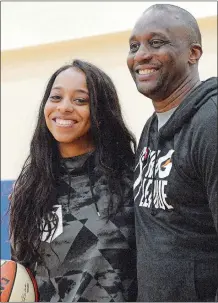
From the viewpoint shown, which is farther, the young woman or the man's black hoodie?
the young woman

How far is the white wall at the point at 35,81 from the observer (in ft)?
11.0

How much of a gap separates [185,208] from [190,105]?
0.24 meters

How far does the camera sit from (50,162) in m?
1.59

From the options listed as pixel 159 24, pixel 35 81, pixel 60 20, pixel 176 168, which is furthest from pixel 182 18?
pixel 35 81

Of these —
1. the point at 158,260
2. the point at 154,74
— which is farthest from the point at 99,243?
the point at 154,74

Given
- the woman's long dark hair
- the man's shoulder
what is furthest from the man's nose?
the woman's long dark hair

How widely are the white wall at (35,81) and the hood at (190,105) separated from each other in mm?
2042

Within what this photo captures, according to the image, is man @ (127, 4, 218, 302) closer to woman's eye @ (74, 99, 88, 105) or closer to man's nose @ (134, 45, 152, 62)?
man's nose @ (134, 45, 152, 62)

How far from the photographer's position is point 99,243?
4.73 ft

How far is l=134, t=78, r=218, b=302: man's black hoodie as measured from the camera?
1.07 meters

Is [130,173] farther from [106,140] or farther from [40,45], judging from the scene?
[40,45]

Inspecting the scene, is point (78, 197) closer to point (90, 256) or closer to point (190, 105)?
point (90, 256)

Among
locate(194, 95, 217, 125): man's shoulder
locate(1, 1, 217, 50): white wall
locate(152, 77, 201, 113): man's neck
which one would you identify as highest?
locate(1, 1, 217, 50): white wall

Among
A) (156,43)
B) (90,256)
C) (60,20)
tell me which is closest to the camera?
(156,43)
